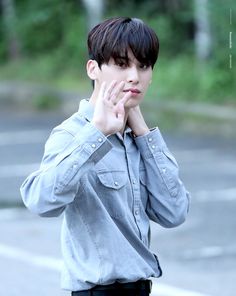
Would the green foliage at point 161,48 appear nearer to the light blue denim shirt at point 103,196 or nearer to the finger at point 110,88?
the light blue denim shirt at point 103,196

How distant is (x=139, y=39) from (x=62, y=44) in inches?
934

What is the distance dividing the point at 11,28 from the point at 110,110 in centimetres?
2388

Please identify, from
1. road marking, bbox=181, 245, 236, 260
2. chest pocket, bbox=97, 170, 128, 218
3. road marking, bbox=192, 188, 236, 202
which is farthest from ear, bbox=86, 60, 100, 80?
road marking, bbox=192, 188, 236, 202

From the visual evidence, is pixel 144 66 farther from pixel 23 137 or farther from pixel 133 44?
pixel 23 137

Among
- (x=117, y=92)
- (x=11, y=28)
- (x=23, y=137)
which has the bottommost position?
(x=117, y=92)

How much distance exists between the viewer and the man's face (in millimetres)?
3973

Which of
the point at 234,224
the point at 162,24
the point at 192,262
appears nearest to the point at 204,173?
the point at 234,224

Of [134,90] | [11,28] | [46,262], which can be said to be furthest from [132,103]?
[11,28]

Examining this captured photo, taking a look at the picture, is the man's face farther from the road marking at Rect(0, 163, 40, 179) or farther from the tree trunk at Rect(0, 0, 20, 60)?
the tree trunk at Rect(0, 0, 20, 60)

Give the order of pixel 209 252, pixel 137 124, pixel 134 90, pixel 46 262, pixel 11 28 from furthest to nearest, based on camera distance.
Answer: pixel 11 28
pixel 209 252
pixel 46 262
pixel 137 124
pixel 134 90

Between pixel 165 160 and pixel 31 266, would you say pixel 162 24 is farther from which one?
pixel 165 160

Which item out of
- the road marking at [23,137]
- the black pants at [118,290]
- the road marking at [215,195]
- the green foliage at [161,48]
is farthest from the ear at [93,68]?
the road marking at [23,137]

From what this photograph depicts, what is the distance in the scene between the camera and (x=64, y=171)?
3818 mm

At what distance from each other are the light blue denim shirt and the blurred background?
200 cm
